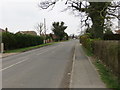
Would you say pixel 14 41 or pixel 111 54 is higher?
pixel 14 41

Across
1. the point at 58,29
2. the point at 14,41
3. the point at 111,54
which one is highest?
the point at 58,29

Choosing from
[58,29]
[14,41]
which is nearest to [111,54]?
[14,41]

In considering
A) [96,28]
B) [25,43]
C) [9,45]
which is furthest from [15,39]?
→ [96,28]

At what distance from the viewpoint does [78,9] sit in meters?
28.4

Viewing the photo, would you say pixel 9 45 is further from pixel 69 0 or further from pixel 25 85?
pixel 25 85

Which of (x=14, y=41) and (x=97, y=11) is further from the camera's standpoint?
(x=14, y=41)

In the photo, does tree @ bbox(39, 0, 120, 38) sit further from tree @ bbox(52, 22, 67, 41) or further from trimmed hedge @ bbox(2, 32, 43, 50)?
tree @ bbox(52, 22, 67, 41)

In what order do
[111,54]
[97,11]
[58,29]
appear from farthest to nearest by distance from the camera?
[58,29]
[97,11]
[111,54]

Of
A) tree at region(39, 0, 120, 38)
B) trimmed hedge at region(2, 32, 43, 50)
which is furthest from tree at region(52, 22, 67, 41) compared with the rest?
tree at region(39, 0, 120, 38)

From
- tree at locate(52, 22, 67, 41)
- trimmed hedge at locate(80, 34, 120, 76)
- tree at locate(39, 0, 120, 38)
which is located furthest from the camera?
tree at locate(52, 22, 67, 41)

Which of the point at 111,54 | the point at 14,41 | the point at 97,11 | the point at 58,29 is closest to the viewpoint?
the point at 111,54

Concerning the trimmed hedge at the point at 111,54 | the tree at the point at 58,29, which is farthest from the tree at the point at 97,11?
the tree at the point at 58,29

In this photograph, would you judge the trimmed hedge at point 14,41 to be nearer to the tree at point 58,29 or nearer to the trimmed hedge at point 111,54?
the trimmed hedge at point 111,54

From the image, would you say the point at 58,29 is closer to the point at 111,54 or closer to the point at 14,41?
the point at 14,41
